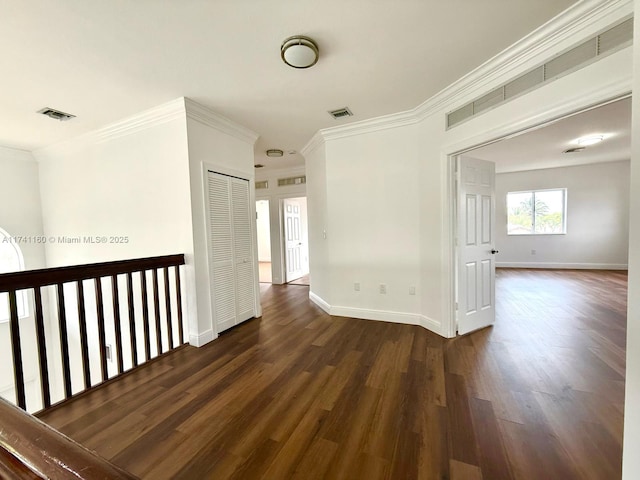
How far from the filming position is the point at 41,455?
0.47 meters

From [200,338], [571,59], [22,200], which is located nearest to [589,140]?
[571,59]

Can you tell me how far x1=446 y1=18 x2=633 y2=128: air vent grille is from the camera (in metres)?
1.56

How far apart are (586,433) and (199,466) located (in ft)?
7.53

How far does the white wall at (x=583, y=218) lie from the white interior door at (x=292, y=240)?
5.76 m

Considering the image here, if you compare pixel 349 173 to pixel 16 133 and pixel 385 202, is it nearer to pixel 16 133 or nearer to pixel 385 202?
pixel 385 202

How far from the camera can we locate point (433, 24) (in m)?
1.84

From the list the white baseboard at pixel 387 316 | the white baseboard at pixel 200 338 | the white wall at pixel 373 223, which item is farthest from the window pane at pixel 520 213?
the white baseboard at pixel 200 338

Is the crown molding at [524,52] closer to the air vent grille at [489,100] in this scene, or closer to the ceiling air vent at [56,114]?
the air vent grille at [489,100]

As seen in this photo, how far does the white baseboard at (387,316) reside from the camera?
3.17m

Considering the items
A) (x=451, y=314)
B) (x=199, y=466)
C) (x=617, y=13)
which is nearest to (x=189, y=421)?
(x=199, y=466)

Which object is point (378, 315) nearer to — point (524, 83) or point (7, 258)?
point (524, 83)

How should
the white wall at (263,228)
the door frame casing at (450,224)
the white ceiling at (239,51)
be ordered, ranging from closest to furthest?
the white ceiling at (239,51), the door frame casing at (450,224), the white wall at (263,228)

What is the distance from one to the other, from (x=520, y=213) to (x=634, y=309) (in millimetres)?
7942

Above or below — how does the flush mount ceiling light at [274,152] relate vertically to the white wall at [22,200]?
above
